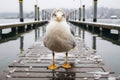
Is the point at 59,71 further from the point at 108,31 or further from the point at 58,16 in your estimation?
the point at 108,31

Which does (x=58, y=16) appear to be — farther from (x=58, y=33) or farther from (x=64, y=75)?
(x=64, y=75)

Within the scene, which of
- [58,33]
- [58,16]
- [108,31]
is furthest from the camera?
[108,31]

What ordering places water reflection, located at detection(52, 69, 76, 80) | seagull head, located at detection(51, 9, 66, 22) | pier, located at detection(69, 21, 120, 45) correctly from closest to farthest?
seagull head, located at detection(51, 9, 66, 22) → water reflection, located at detection(52, 69, 76, 80) → pier, located at detection(69, 21, 120, 45)

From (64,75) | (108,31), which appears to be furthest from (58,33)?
(108,31)

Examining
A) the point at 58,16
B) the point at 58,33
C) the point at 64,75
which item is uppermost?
the point at 58,16

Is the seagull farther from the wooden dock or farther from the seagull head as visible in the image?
the wooden dock

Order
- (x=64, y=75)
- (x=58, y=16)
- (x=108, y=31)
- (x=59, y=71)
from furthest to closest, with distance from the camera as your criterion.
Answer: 1. (x=108, y=31)
2. (x=59, y=71)
3. (x=64, y=75)
4. (x=58, y=16)

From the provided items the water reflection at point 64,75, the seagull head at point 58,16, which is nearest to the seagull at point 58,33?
the seagull head at point 58,16

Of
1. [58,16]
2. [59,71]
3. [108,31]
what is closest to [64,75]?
[59,71]

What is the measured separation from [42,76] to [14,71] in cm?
76

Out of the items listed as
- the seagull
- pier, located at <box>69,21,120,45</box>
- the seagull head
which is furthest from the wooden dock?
pier, located at <box>69,21,120,45</box>

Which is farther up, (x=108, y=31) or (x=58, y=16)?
(x=58, y=16)

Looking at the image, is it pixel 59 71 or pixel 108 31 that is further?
pixel 108 31

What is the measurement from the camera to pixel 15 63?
681cm
